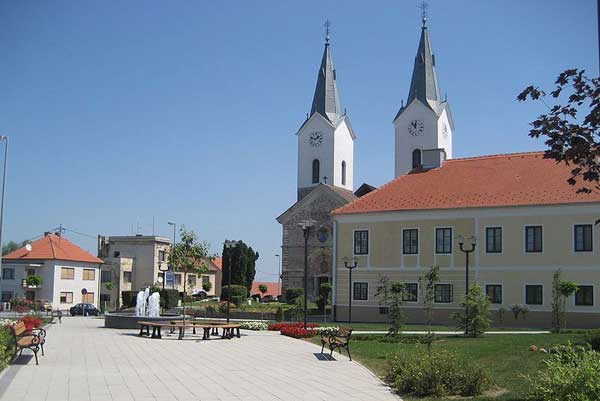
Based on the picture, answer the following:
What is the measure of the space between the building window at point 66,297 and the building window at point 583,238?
48620 mm

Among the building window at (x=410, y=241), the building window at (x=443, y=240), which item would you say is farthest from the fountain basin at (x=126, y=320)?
the building window at (x=443, y=240)

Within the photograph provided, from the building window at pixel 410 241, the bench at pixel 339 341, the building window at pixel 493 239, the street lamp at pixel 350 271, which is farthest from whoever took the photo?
the street lamp at pixel 350 271

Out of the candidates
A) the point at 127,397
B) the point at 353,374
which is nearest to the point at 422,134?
the point at 353,374

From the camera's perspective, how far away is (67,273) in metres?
67.9

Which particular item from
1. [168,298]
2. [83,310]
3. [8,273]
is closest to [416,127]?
[168,298]

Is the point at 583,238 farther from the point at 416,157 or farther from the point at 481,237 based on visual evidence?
the point at 416,157

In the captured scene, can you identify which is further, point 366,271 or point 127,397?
point 366,271

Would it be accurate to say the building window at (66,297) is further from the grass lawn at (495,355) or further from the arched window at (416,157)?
the grass lawn at (495,355)

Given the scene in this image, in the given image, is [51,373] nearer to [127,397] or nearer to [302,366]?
[127,397]

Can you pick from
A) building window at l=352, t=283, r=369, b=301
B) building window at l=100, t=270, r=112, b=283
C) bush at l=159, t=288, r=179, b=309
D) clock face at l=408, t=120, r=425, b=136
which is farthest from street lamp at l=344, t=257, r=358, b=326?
building window at l=100, t=270, r=112, b=283

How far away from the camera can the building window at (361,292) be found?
41.3 meters

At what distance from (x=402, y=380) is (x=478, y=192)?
89.8 ft

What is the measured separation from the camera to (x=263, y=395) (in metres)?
12.6

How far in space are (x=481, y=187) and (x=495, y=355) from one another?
75.3 feet
